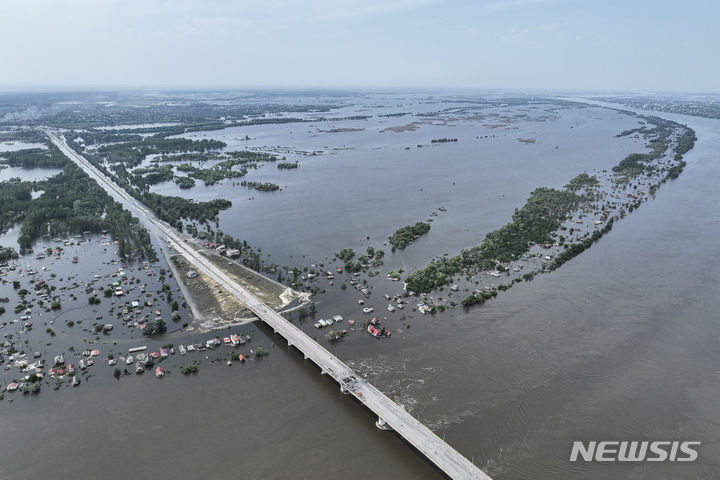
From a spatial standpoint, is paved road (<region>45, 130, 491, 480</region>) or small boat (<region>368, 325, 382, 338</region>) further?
small boat (<region>368, 325, 382, 338</region>)

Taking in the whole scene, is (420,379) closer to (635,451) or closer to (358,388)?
(358,388)

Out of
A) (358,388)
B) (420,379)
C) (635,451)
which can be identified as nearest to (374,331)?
(420,379)

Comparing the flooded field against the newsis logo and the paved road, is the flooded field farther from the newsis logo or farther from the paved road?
the paved road

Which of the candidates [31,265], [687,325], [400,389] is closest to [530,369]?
[400,389]

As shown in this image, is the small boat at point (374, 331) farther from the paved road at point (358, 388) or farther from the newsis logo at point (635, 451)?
the newsis logo at point (635, 451)

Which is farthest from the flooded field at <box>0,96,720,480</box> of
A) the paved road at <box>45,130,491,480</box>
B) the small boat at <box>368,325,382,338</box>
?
the paved road at <box>45,130,491,480</box>
